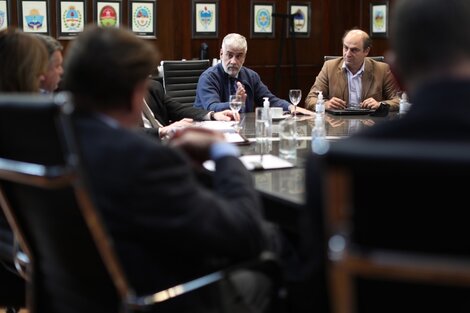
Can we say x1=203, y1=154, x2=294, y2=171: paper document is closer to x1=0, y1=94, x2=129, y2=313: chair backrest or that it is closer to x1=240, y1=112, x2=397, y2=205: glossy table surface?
x1=240, y1=112, x2=397, y2=205: glossy table surface

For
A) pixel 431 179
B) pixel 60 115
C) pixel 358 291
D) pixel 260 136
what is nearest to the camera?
pixel 431 179

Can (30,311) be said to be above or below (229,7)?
below

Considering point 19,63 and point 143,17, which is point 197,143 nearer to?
point 19,63

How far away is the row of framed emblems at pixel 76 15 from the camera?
7.23m

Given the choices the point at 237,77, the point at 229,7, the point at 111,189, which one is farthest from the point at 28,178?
the point at 229,7

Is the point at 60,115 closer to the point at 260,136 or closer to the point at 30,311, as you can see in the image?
the point at 30,311

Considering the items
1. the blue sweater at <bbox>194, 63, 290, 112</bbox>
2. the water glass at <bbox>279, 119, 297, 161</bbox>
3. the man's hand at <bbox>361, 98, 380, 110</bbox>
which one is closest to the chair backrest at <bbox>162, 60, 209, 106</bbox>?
the blue sweater at <bbox>194, 63, 290, 112</bbox>

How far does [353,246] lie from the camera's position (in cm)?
111

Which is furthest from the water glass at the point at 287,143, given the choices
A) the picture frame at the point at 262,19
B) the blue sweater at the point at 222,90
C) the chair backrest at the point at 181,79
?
the picture frame at the point at 262,19

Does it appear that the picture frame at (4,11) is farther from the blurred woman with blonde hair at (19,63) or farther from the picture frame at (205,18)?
the blurred woman with blonde hair at (19,63)

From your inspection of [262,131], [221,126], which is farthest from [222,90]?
[262,131]

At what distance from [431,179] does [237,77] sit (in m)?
4.15

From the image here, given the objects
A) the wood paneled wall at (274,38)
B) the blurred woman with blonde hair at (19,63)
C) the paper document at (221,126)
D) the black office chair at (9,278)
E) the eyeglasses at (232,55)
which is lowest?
the black office chair at (9,278)

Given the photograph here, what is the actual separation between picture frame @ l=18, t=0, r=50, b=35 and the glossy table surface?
136 inches
